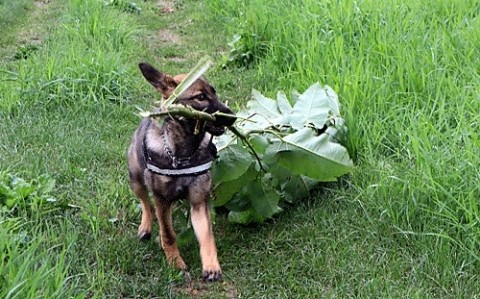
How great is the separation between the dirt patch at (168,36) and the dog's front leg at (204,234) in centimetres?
436

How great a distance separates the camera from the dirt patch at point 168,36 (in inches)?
295

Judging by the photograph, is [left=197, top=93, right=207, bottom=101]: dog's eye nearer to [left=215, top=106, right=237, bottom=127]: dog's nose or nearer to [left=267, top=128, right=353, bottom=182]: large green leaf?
[left=215, top=106, right=237, bottom=127]: dog's nose

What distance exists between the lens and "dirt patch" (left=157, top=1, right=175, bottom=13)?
875cm

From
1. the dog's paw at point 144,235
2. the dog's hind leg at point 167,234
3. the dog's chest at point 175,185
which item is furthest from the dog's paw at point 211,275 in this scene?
the dog's paw at point 144,235

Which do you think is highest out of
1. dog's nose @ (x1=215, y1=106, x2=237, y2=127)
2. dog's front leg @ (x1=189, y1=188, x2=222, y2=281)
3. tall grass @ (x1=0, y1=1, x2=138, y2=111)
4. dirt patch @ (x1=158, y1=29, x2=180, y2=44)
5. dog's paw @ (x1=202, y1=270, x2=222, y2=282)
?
dog's nose @ (x1=215, y1=106, x2=237, y2=127)

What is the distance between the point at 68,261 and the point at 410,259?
5.27ft

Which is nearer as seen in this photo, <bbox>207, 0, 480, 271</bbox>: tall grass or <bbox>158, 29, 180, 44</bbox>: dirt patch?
<bbox>207, 0, 480, 271</bbox>: tall grass

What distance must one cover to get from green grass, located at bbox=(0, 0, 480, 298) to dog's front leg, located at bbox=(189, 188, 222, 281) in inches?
4.1

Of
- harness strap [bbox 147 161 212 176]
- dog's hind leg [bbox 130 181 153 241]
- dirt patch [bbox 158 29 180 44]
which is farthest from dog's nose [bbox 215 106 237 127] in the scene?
dirt patch [bbox 158 29 180 44]

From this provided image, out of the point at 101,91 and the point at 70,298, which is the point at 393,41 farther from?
the point at 70,298

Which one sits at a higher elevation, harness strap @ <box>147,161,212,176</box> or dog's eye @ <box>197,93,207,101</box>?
dog's eye @ <box>197,93,207,101</box>

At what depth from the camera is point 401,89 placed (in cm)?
445

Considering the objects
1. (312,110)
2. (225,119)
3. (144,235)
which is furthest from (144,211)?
(312,110)

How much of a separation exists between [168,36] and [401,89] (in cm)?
380
